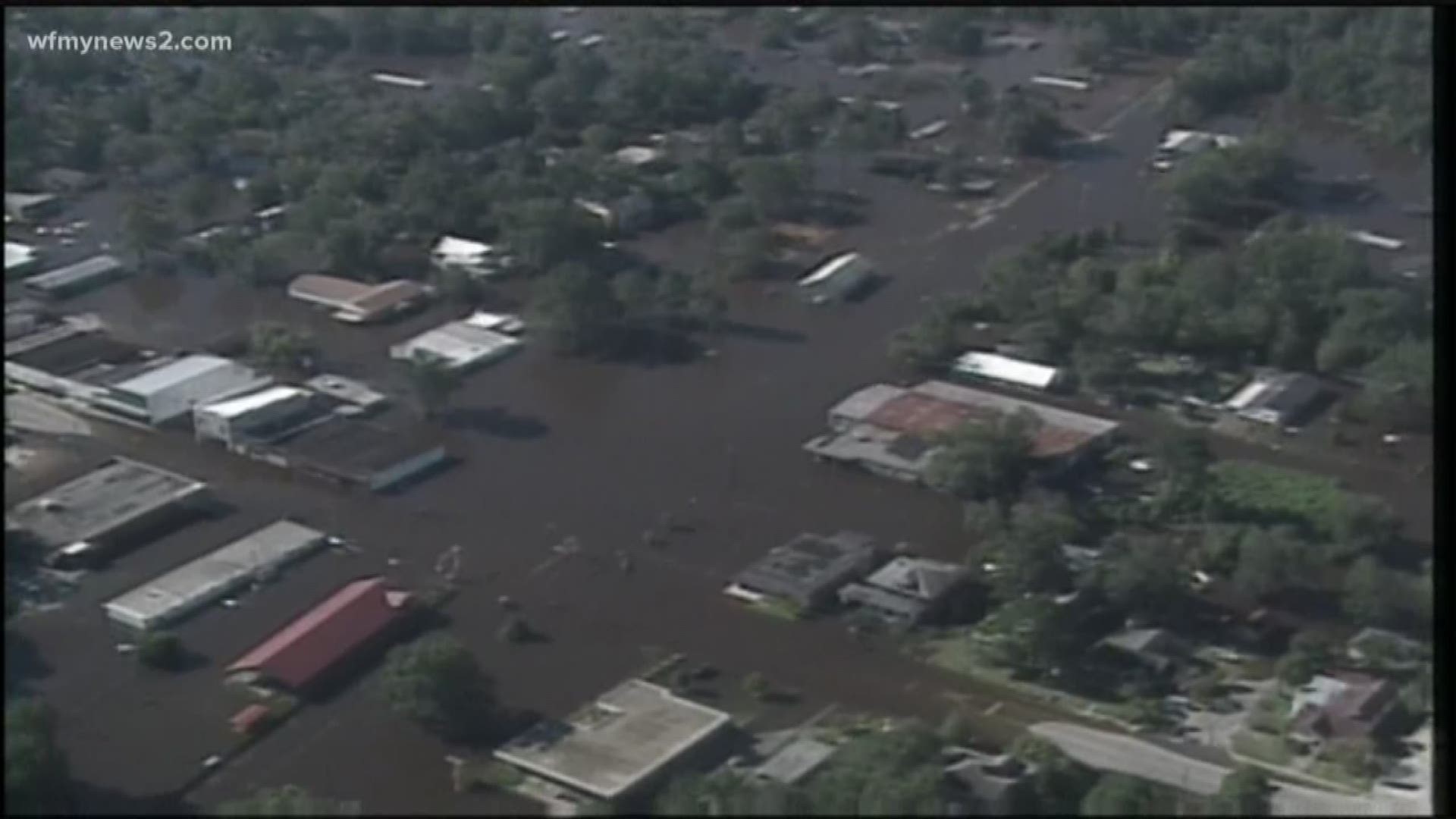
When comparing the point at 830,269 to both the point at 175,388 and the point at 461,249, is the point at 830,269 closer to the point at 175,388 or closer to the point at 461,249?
the point at 461,249

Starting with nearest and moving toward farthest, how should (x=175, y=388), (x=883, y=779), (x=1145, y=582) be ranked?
1. (x=883, y=779)
2. (x=1145, y=582)
3. (x=175, y=388)

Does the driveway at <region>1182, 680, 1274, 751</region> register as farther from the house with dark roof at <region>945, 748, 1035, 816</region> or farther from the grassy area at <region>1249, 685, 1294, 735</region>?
the house with dark roof at <region>945, 748, 1035, 816</region>

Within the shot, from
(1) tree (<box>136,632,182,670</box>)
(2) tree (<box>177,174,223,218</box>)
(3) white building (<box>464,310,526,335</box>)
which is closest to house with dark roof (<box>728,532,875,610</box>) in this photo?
(1) tree (<box>136,632,182,670</box>)

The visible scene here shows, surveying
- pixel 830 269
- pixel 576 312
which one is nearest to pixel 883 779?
pixel 576 312

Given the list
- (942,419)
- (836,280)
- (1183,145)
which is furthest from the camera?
(1183,145)

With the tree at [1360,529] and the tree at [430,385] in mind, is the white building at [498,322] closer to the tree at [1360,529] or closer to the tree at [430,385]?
the tree at [430,385]
